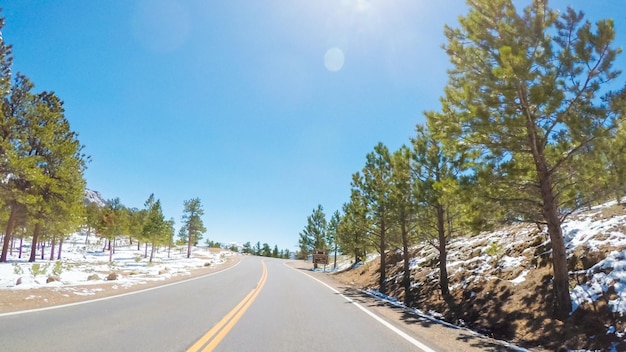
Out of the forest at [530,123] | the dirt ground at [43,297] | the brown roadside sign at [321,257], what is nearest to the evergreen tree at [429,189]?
the forest at [530,123]

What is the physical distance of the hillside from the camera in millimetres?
7160

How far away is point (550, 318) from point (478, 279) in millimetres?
5071

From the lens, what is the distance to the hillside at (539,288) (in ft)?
23.5

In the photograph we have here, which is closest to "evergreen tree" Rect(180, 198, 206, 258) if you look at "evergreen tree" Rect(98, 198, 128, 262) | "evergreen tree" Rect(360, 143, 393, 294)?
"evergreen tree" Rect(98, 198, 128, 262)

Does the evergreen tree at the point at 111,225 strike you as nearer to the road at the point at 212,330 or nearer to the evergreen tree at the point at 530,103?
the road at the point at 212,330

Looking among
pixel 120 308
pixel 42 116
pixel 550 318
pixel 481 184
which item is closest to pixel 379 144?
pixel 481 184

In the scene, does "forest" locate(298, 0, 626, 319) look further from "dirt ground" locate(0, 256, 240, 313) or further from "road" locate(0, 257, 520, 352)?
"dirt ground" locate(0, 256, 240, 313)

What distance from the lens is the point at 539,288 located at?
972 cm

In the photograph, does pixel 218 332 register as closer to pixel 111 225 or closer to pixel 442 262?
pixel 442 262

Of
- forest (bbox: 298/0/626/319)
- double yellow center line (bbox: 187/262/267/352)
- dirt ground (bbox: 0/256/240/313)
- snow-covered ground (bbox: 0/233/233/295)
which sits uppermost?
forest (bbox: 298/0/626/319)

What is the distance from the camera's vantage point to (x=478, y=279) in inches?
519

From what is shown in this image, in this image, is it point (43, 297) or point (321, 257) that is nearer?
point (43, 297)

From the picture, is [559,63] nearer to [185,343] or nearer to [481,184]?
[481,184]

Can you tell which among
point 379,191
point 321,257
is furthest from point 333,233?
point 379,191
